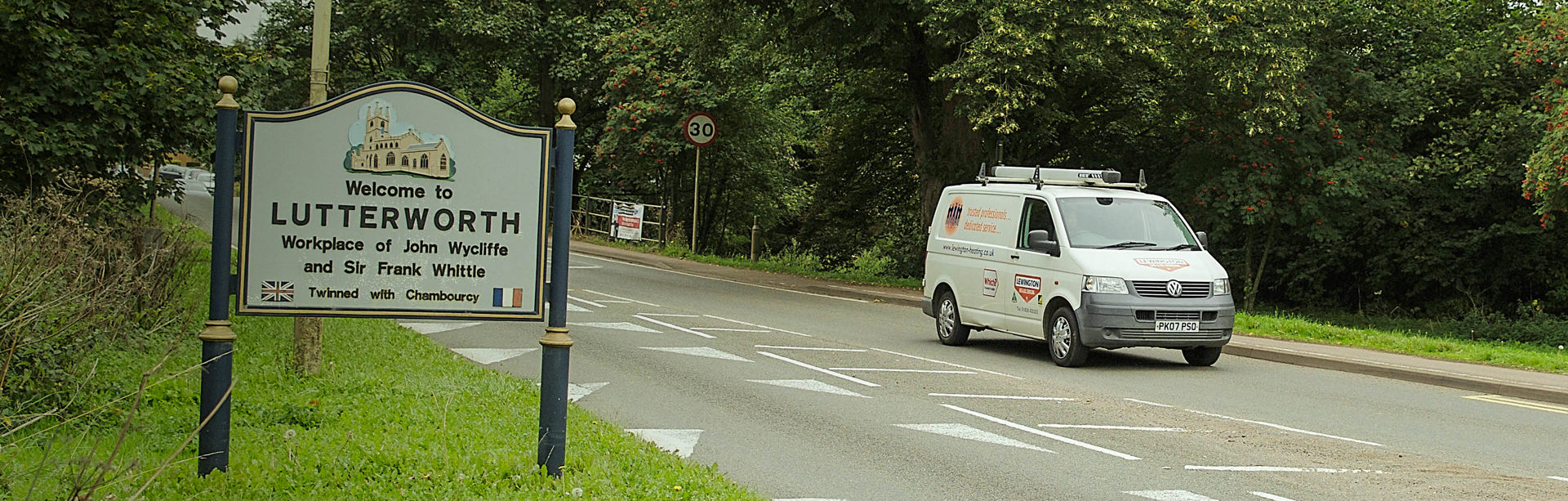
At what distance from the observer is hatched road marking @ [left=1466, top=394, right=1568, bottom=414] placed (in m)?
12.1

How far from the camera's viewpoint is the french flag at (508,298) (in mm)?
6625

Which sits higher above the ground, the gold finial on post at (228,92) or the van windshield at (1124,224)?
the gold finial on post at (228,92)

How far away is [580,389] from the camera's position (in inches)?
436

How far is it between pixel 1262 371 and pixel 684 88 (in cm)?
2130

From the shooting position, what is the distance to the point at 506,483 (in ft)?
21.1

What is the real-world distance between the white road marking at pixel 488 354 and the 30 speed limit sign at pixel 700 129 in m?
18.6

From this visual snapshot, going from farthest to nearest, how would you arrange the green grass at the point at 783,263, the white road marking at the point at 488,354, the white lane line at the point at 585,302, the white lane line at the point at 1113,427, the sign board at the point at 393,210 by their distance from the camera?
1. the green grass at the point at 783,263
2. the white lane line at the point at 585,302
3. the white road marking at the point at 488,354
4. the white lane line at the point at 1113,427
5. the sign board at the point at 393,210

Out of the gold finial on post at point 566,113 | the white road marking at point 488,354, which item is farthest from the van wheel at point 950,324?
the gold finial on post at point 566,113

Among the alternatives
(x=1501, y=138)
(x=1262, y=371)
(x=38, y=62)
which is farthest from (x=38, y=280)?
(x=1501, y=138)

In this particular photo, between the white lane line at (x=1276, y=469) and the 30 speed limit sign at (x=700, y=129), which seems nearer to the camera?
the white lane line at (x=1276, y=469)

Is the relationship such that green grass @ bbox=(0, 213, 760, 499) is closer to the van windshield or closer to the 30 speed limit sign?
the van windshield

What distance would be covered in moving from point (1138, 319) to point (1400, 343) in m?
5.21

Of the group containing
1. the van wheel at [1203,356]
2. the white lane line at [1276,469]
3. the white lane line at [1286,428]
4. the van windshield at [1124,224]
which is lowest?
the white lane line at [1276,469]

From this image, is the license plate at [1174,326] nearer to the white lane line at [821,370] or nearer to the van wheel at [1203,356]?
the van wheel at [1203,356]
